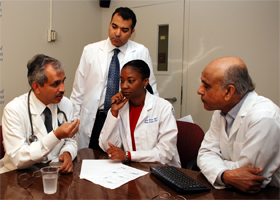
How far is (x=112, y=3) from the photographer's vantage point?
3799 millimetres

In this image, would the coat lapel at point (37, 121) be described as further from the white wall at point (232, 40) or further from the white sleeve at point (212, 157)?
the white wall at point (232, 40)

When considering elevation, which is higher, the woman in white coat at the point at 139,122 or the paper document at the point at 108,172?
the woman in white coat at the point at 139,122

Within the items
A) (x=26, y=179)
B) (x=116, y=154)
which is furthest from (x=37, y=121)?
(x=116, y=154)

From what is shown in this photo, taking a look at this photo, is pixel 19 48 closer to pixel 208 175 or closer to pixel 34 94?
pixel 34 94

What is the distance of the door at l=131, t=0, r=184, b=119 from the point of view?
330 centimetres

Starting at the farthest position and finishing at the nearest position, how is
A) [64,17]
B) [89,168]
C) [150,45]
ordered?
[150,45]
[64,17]
[89,168]

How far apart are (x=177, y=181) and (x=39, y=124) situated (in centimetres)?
88

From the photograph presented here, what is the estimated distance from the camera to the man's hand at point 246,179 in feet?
3.44

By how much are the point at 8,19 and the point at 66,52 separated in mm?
848

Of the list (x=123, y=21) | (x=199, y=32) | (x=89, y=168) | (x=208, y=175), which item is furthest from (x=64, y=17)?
(x=208, y=175)

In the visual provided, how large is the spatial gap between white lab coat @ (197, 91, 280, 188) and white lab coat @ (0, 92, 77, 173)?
83cm

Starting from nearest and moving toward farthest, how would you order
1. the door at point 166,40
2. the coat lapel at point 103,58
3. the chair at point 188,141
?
the chair at point 188,141 < the coat lapel at point 103,58 < the door at point 166,40

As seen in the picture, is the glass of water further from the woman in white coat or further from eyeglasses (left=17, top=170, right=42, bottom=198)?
the woman in white coat

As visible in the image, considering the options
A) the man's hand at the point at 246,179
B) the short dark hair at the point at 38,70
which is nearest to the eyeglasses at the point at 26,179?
the short dark hair at the point at 38,70
